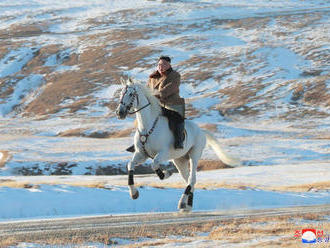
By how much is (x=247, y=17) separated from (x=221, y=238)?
15263cm

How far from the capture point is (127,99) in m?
15.5

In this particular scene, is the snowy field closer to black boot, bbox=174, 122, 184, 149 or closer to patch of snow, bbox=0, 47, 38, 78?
patch of snow, bbox=0, 47, 38, 78

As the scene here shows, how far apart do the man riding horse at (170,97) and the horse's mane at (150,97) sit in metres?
0.34

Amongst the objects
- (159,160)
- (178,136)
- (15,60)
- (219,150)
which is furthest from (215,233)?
(15,60)

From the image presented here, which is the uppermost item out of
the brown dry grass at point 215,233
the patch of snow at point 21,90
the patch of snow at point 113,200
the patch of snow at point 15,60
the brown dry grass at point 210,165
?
the brown dry grass at point 215,233

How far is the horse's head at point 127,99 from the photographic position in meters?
15.0

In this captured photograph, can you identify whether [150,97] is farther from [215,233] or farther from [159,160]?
[215,233]

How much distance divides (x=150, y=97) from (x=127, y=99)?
1343mm

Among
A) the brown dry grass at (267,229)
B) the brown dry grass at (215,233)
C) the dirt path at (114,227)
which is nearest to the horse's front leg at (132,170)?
the dirt path at (114,227)

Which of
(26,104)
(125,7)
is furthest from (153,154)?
(125,7)

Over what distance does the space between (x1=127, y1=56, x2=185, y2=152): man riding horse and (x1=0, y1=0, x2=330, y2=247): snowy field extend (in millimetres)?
6647

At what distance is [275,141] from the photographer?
204 feet

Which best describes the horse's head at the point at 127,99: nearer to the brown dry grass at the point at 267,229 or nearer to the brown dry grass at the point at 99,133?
the brown dry grass at the point at 267,229

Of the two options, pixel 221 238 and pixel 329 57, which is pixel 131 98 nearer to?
pixel 221 238
